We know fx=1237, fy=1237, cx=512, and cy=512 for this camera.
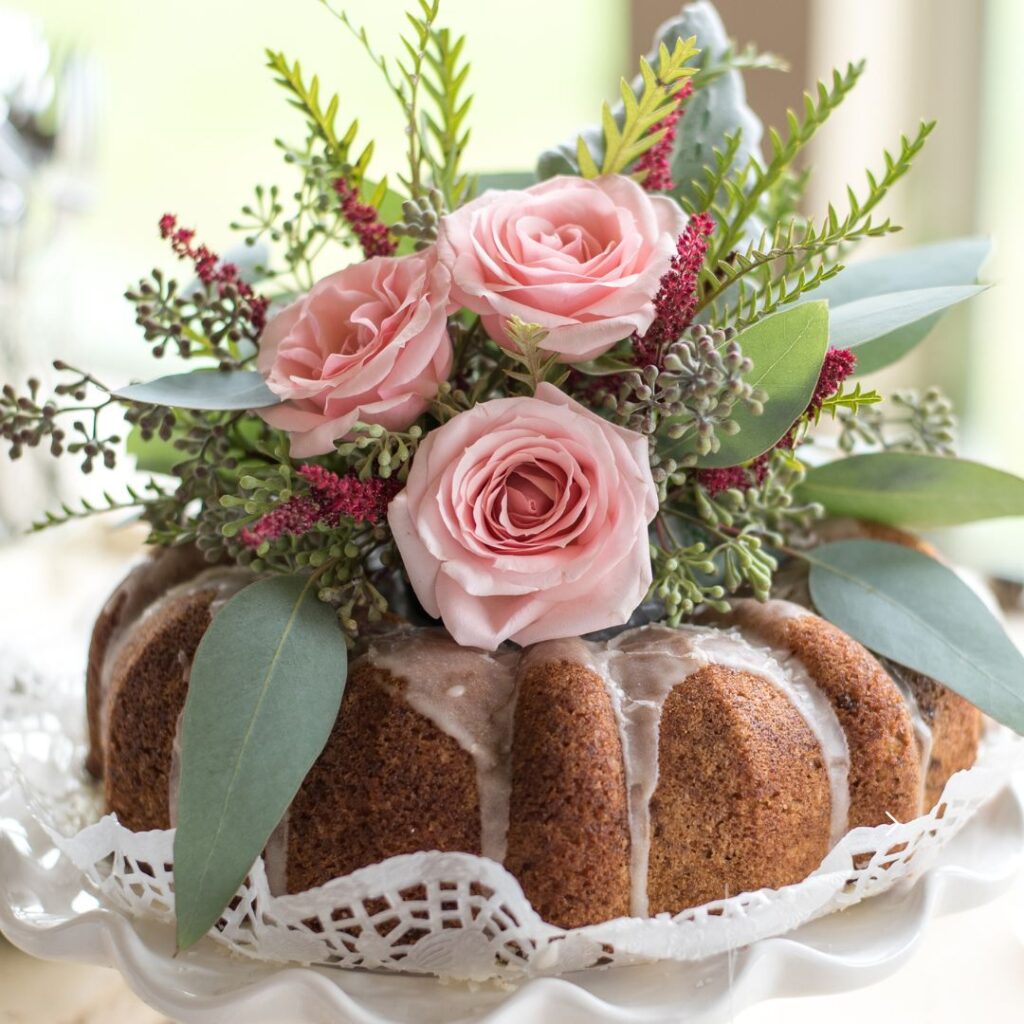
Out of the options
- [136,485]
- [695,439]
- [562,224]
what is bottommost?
[136,485]

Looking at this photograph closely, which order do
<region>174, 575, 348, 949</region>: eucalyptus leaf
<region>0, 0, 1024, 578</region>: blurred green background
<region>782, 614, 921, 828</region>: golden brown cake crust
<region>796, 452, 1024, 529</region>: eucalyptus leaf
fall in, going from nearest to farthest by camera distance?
<region>174, 575, 348, 949</region>: eucalyptus leaf → <region>782, 614, 921, 828</region>: golden brown cake crust → <region>796, 452, 1024, 529</region>: eucalyptus leaf → <region>0, 0, 1024, 578</region>: blurred green background

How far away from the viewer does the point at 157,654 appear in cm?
77

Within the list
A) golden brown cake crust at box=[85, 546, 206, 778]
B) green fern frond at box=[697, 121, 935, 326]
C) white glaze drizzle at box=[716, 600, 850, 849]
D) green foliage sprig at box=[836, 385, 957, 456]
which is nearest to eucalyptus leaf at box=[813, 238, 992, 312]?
green foliage sprig at box=[836, 385, 957, 456]

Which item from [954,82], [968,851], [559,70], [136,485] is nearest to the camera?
[968,851]

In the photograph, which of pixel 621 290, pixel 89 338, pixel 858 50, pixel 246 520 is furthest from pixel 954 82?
pixel 89 338

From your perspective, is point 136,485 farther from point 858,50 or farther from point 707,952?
point 707,952

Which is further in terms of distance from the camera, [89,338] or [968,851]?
[89,338]

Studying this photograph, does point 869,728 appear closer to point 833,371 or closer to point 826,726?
point 826,726

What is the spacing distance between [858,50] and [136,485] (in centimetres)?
122

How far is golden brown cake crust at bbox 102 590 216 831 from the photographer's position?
2.44 feet

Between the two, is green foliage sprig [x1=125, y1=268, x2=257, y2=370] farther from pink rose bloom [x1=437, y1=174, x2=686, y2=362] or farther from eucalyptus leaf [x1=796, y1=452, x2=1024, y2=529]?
eucalyptus leaf [x1=796, y1=452, x2=1024, y2=529]

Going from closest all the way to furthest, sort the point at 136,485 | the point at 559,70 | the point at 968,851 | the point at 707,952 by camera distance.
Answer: the point at 707,952, the point at 968,851, the point at 136,485, the point at 559,70

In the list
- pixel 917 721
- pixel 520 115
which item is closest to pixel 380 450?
pixel 917 721

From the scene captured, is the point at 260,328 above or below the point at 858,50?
below
